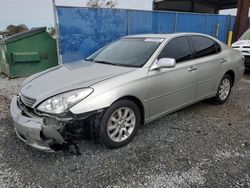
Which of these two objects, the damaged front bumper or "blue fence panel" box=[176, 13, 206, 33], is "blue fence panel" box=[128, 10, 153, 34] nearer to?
"blue fence panel" box=[176, 13, 206, 33]

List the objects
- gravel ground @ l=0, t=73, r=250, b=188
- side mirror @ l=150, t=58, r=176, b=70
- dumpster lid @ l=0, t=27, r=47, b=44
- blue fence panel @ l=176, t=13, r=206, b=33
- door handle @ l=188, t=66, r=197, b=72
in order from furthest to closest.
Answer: blue fence panel @ l=176, t=13, r=206, b=33 < dumpster lid @ l=0, t=27, r=47, b=44 < door handle @ l=188, t=66, r=197, b=72 < side mirror @ l=150, t=58, r=176, b=70 < gravel ground @ l=0, t=73, r=250, b=188

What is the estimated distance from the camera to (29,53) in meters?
7.15

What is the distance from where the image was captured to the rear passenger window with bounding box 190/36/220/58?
3.89 meters

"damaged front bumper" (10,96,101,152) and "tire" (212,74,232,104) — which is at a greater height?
"damaged front bumper" (10,96,101,152)

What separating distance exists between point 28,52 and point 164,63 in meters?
5.60

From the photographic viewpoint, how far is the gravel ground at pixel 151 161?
2.35 meters

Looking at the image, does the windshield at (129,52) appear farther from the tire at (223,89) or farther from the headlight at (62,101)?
the tire at (223,89)

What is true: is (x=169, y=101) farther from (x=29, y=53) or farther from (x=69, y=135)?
(x=29, y=53)

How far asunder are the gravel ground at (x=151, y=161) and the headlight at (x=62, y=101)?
68 cm

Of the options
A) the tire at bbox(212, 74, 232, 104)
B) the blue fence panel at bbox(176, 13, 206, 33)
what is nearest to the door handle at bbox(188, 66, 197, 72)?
the tire at bbox(212, 74, 232, 104)

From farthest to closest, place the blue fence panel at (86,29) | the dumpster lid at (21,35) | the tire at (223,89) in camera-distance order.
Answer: the blue fence panel at (86,29)
the dumpster lid at (21,35)
the tire at (223,89)

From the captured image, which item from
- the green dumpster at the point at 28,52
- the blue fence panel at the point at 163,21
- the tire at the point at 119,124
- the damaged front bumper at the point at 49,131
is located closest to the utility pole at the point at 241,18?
the blue fence panel at the point at 163,21

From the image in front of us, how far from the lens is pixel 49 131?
7.75 ft

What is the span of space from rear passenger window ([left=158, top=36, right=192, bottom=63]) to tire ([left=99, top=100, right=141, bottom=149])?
0.95 m
